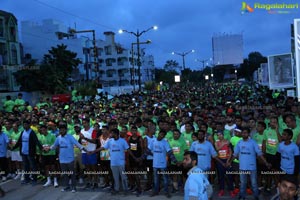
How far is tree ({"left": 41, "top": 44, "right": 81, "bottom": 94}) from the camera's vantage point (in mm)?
35344

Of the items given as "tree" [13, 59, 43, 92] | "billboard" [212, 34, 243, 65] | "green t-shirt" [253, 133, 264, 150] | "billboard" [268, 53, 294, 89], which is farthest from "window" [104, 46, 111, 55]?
"green t-shirt" [253, 133, 264, 150]

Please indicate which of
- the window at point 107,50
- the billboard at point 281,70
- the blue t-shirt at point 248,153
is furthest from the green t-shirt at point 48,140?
the window at point 107,50

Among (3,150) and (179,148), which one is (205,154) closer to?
(179,148)

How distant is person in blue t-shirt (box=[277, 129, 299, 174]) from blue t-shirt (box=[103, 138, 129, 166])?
12.1 feet

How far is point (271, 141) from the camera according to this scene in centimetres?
825

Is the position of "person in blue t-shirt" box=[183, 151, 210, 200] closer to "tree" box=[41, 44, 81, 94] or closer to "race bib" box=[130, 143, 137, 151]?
"race bib" box=[130, 143, 137, 151]

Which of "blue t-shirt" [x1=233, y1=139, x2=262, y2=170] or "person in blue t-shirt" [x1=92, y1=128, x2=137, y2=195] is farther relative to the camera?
"person in blue t-shirt" [x1=92, y1=128, x2=137, y2=195]

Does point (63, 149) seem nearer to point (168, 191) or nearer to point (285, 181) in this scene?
point (168, 191)

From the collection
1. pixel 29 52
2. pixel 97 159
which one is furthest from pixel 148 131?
pixel 29 52

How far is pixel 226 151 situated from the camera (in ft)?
27.7

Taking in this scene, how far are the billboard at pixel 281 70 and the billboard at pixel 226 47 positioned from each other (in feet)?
164

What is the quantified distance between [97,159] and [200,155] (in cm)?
305

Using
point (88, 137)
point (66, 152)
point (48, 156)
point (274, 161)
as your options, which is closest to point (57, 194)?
point (66, 152)

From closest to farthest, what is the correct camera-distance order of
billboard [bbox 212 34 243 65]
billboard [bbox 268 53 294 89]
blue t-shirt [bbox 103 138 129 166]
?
blue t-shirt [bbox 103 138 129 166] → billboard [bbox 268 53 294 89] → billboard [bbox 212 34 243 65]
